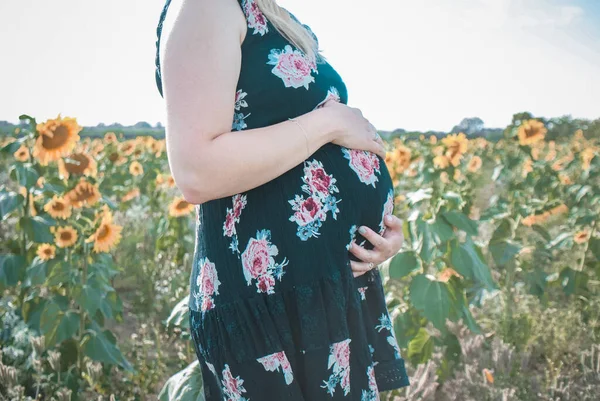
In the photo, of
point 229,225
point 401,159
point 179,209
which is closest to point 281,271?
point 229,225

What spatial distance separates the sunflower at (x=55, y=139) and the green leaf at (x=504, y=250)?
248 cm

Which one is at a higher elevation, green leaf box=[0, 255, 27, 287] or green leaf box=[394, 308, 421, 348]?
green leaf box=[0, 255, 27, 287]

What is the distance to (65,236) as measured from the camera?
2.41 m

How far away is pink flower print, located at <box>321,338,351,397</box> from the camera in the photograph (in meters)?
0.99

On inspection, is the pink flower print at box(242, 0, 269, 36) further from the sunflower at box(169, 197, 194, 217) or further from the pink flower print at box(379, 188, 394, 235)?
the sunflower at box(169, 197, 194, 217)

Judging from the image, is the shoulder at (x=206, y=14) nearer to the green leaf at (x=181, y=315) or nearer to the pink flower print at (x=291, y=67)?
the pink flower print at (x=291, y=67)

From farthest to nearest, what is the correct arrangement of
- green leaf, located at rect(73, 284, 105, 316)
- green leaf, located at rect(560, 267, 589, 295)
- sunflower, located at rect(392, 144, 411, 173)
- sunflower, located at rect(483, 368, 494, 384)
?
sunflower, located at rect(392, 144, 411, 173) → green leaf, located at rect(560, 267, 589, 295) → sunflower, located at rect(483, 368, 494, 384) → green leaf, located at rect(73, 284, 105, 316)

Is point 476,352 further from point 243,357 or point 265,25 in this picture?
point 265,25

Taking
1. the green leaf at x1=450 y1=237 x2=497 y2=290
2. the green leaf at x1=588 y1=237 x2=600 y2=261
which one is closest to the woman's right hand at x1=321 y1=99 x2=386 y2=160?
the green leaf at x1=450 y1=237 x2=497 y2=290

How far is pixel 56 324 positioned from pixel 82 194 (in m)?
0.60

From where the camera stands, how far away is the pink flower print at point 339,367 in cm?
99

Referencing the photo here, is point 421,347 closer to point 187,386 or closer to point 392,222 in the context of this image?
point 187,386

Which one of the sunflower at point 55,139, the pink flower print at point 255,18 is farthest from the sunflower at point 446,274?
the sunflower at point 55,139

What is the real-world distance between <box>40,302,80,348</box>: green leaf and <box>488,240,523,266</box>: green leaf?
2.38m
